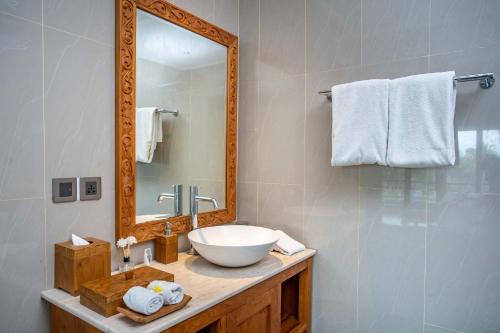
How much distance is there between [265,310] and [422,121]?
1095 millimetres

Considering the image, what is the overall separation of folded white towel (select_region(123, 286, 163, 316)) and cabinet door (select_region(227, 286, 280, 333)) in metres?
0.36

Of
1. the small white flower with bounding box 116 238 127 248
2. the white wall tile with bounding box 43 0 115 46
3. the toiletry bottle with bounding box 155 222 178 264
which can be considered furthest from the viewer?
the toiletry bottle with bounding box 155 222 178 264

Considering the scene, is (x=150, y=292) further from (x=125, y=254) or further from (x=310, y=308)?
(x=310, y=308)

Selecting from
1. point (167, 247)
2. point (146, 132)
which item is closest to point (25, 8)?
point (146, 132)

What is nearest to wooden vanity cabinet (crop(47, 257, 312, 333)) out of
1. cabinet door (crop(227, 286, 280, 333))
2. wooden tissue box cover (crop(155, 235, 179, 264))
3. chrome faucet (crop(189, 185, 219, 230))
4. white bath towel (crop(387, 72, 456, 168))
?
cabinet door (crop(227, 286, 280, 333))

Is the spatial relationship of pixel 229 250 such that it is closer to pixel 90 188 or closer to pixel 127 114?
pixel 90 188

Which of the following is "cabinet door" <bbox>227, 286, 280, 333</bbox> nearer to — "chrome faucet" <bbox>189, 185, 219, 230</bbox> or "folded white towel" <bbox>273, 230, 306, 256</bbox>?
"folded white towel" <bbox>273, 230, 306, 256</bbox>

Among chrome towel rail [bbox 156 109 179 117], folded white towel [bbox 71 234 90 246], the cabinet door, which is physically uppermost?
chrome towel rail [bbox 156 109 179 117]

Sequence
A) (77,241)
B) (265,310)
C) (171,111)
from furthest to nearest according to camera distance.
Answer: (171,111)
(265,310)
(77,241)

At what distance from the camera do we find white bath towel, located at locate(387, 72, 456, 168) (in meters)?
1.30

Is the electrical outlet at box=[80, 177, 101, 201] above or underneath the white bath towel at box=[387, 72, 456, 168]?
underneath

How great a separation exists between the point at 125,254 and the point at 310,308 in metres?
1.10

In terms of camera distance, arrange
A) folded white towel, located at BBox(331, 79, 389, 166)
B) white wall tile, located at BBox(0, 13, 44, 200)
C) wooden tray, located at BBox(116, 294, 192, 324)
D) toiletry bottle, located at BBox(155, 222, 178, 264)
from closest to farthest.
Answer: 1. wooden tray, located at BBox(116, 294, 192, 324)
2. white wall tile, located at BBox(0, 13, 44, 200)
3. folded white towel, located at BBox(331, 79, 389, 166)
4. toiletry bottle, located at BBox(155, 222, 178, 264)

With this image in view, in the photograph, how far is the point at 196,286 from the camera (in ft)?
4.30
